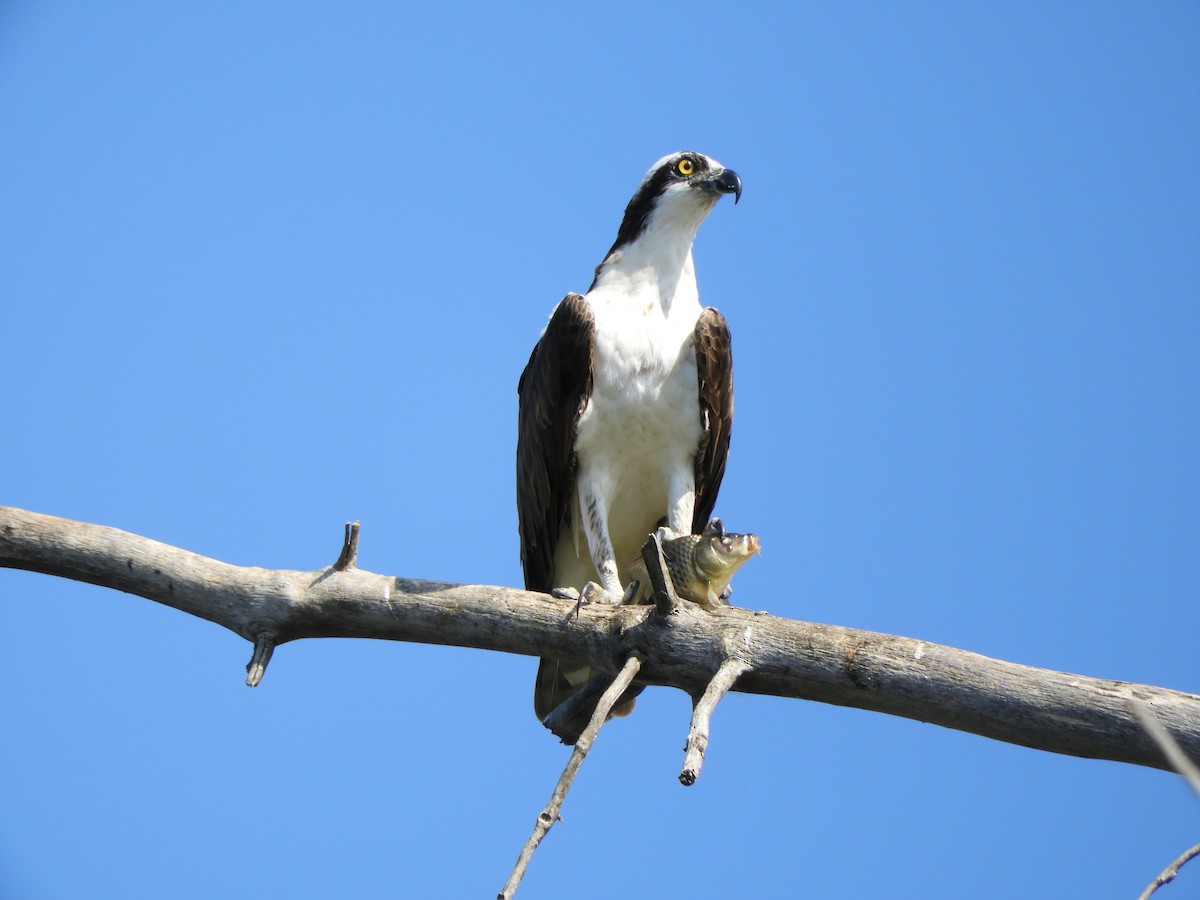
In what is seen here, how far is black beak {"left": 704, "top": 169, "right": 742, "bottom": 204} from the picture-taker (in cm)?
655

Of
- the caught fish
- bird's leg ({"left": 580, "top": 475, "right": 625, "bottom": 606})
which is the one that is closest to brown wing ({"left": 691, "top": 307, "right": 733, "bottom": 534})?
bird's leg ({"left": 580, "top": 475, "right": 625, "bottom": 606})

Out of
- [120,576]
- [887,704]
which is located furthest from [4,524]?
[887,704]

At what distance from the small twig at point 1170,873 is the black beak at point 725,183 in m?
4.33

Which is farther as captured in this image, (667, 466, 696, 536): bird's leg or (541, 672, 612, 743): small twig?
(667, 466, 696, 536): bird's leg

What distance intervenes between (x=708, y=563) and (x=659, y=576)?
0.69m

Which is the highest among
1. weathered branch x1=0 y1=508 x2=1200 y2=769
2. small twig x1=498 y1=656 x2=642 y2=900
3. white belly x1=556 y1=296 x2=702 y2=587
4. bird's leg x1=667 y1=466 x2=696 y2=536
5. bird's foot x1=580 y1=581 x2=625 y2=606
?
white belly x1=556 y1=296 x2=702 y2=587

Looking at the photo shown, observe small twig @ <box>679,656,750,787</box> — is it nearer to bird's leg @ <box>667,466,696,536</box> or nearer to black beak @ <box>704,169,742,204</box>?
bird's leg @ <box>667,466,696,536</box>

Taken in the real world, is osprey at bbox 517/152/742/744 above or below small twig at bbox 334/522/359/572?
above

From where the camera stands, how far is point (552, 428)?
6.13 meters

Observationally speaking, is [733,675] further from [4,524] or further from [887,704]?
[4,524]

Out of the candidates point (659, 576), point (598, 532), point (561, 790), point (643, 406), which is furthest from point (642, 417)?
point (561, 790)

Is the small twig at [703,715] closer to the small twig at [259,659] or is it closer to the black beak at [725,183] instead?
the small twig at [259,659]

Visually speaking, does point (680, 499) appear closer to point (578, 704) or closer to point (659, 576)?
point (578, 704)

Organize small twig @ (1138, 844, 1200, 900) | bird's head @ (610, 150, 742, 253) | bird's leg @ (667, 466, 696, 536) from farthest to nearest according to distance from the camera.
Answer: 1. bird's head @ (610, 150, 742, 253)
2. bird's leg @ (667, 466, 696, 536)
3. small twig @ (1138, 844, 1200, 900)
